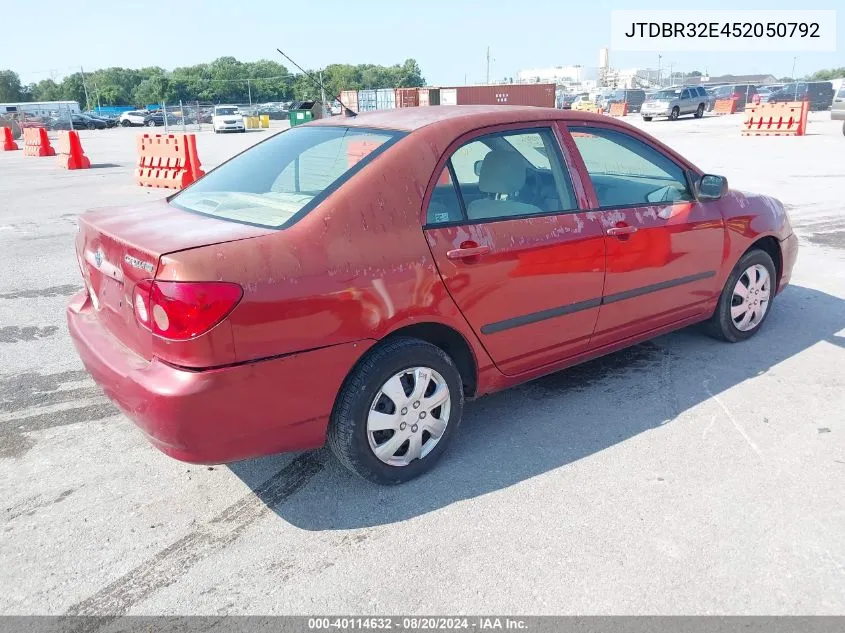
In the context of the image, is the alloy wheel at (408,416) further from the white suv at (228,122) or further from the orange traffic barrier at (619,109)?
the orange traffic barrier at (619,109)

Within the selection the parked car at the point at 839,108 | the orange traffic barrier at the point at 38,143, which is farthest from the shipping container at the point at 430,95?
the orange traffic barrier at the point at 38,143

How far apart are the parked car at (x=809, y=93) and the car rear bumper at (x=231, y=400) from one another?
46.4m

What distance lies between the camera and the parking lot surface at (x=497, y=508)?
250cm

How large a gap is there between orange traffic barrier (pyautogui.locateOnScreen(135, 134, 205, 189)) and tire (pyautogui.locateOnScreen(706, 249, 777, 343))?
431 inches

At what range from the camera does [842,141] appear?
67.9 ft

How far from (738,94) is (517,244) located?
49.1m

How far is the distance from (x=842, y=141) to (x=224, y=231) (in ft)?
75.0

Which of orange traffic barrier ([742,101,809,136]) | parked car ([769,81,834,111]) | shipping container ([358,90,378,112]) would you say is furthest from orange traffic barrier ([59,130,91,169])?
parked car ([769,81,834,111])

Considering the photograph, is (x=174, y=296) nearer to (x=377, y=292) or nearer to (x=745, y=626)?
(x=377, y=292)

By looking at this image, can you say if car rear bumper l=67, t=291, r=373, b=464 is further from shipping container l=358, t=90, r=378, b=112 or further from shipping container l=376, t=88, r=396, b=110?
shipping container l=358, t=90, r=378, b=112

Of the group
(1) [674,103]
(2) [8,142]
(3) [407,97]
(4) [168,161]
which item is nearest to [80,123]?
(2) [8,142]

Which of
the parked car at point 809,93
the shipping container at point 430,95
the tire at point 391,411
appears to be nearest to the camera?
the tire at point 391,411

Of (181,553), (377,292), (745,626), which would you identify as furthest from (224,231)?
(745,626)

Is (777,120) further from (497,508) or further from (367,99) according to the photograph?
(497,508)
